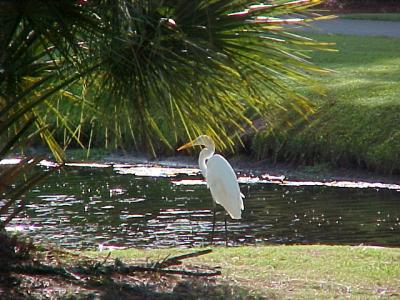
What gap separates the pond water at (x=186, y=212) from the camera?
1169 centimetres

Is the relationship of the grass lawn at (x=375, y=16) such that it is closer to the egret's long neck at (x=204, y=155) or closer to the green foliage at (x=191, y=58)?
the egret's long neck at (x=204, y=155)

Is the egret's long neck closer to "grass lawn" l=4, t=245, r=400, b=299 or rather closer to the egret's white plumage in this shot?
the egret's white plumage

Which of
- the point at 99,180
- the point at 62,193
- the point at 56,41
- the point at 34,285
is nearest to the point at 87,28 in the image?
the point at 56,41

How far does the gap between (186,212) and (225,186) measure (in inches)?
84.4

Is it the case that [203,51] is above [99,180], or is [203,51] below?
above

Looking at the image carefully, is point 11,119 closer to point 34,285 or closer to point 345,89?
point 34,285

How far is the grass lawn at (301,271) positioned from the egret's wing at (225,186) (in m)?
1.64

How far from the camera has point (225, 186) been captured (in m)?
11.2

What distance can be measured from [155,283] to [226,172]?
14.1ft

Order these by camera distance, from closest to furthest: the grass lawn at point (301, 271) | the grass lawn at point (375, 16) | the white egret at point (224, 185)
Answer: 1. the grass lawn at point (301, 271)
2. the white egret at point (224, 185)
3. the grass lawn at point (375, 16)

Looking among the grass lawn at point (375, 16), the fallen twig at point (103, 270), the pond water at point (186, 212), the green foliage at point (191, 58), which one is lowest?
the pond water at point (186, 212)

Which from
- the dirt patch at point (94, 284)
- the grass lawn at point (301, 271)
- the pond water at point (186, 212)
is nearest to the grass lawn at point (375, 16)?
the pond water at point (186, 212)

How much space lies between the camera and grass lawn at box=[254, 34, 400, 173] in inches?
613

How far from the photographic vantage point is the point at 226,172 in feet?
37.0
